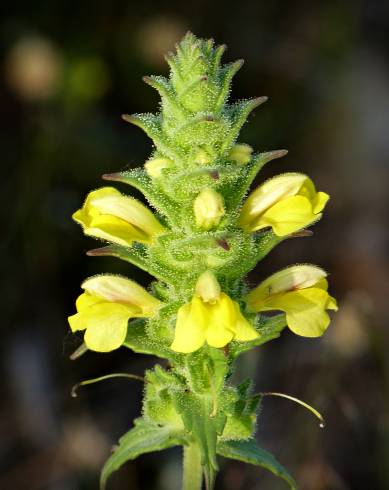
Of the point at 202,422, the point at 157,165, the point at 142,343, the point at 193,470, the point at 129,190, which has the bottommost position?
the point at 129,190

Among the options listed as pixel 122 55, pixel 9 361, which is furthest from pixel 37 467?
pixel 122 55

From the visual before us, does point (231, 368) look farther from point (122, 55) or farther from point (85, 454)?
point (122, 55)

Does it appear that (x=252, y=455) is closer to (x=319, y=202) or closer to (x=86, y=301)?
(x=86, y=301)

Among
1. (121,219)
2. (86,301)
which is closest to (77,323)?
Result: (86,301)

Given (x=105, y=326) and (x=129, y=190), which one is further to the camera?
(x=129, y=190)

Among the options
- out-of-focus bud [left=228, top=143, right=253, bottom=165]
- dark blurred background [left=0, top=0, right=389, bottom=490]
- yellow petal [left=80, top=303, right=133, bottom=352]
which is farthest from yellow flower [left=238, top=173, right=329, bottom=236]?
dark blurred background [left=0, top=0, right=389, bottom=490]

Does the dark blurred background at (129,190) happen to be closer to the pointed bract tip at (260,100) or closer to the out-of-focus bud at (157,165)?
the out-of-focus bud at (157,165)
